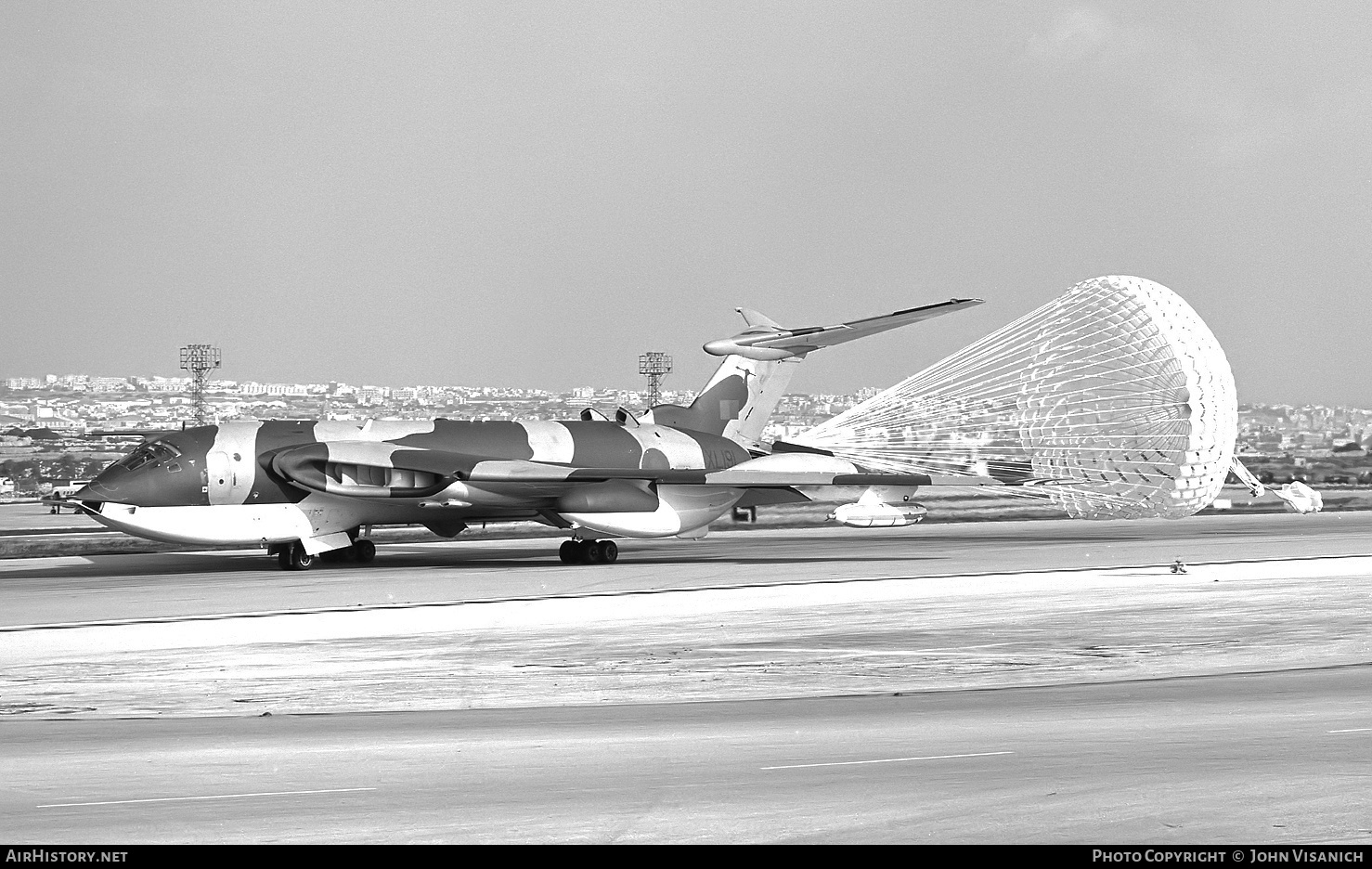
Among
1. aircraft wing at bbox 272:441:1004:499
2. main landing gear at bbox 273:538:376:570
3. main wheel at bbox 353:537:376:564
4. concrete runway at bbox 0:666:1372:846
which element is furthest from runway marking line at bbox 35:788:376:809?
main wheel at bbox 353:537:376:564

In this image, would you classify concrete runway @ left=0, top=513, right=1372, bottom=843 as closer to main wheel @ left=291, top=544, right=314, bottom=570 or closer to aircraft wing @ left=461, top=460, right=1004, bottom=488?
main wheel @ left=291, top=544, right=314, bottom=570

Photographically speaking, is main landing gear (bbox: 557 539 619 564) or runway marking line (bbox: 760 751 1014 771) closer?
runway marking line (bbox: 760 751 1014 771)

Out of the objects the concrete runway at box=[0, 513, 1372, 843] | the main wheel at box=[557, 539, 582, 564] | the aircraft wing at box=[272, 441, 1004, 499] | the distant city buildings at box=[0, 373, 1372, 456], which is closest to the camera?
the concrete runway at box=[0, 513, 1372, 843]

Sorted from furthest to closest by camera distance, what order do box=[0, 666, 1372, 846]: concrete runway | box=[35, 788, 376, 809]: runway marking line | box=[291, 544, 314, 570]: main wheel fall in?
box=[291, 544, 314, 570]: main wheel
box=[35, 788, 376, 809]: runway marking line
box=[0, 666, 1372, 846]: concrete runway

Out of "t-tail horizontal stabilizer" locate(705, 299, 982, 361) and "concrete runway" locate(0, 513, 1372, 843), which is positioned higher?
"t-tail horizontal stabilizer" locate(705, 299, 982, 361)

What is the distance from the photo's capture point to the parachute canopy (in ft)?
118

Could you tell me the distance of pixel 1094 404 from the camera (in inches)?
1480

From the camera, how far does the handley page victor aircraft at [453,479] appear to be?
30.1 meters

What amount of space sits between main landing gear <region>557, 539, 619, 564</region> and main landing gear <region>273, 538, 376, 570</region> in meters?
4.49

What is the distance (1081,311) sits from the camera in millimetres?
38250

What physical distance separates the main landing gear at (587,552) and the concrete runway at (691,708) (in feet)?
16.7

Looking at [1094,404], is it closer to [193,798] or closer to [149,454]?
[149,454]

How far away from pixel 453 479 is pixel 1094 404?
16.8 metres
